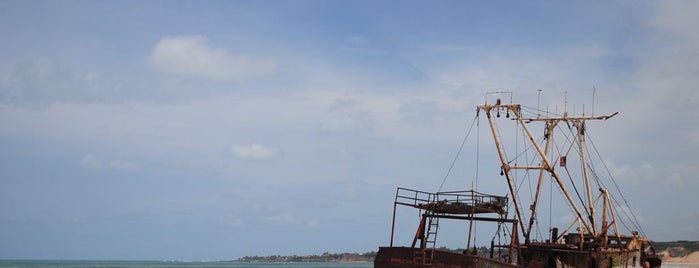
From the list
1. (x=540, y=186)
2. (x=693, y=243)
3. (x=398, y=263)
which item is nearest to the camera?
(x=398, y=263)

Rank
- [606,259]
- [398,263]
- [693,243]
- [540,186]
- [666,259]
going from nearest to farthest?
[398,263], [606,259], [540,186], [666,259], [693,243]

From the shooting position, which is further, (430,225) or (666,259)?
(666,259)

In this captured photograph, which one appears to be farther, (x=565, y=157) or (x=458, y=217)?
(x=565, y=157)

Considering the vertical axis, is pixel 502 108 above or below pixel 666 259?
above

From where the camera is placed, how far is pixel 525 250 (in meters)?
36.1

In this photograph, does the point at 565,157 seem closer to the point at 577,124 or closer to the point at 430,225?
→ the point at 577,124

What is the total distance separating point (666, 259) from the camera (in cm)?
9912

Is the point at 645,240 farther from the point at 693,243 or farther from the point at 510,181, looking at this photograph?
the point at 693,243

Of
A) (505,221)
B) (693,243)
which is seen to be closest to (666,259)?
(693,243)

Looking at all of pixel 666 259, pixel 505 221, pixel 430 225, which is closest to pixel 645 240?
pixel 505 221

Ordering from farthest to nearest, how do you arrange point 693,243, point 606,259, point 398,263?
point 693,243
point 606,259
point 398,263

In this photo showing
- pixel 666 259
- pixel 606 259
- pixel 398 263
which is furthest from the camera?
pixel 666 259

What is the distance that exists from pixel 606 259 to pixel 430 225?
34.5ft

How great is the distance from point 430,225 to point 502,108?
9.76 meters
